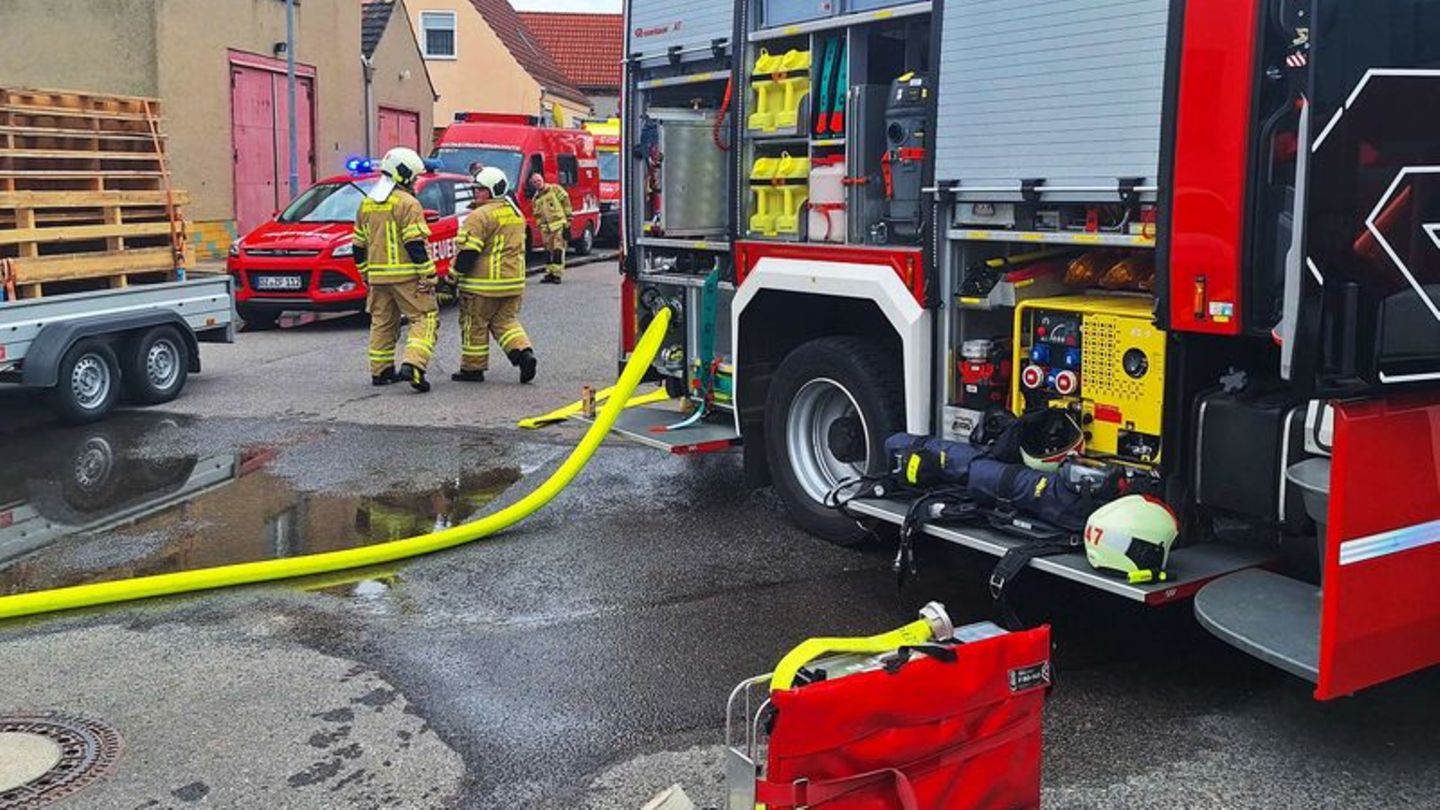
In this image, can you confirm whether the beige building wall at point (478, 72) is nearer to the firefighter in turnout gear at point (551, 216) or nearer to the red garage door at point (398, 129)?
the red garage door at point (398, 129)

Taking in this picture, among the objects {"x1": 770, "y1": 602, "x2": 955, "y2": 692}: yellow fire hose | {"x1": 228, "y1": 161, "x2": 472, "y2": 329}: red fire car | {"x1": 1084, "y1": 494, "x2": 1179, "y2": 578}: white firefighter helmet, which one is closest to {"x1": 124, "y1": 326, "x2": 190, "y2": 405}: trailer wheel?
{"x1": 228, "y1": 161, "x2": 472, "y2": 329}: red fire car

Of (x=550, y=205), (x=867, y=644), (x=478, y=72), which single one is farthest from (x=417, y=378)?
(x=478, y=72)

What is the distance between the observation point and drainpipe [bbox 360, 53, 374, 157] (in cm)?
2588

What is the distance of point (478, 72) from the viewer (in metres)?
39.4

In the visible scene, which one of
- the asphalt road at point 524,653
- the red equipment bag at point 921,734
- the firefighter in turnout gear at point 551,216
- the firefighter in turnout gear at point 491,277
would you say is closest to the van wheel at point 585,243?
the firefighter in turnout gear at point 551,216

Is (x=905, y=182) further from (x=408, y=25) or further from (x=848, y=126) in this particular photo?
(x=408, y=25)

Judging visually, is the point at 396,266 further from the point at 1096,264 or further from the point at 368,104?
the point at 368,104

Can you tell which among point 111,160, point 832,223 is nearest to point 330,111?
point 111,160

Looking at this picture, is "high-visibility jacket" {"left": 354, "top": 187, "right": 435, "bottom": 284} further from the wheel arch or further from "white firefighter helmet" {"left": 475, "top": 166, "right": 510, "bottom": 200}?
the wheel arch

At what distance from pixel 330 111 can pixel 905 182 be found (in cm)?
2024

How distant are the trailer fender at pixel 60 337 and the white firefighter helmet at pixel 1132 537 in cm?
717

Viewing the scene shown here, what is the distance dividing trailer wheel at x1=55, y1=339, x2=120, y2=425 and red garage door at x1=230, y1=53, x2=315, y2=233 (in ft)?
39.0

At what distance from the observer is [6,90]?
921 cm

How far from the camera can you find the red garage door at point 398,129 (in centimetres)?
2714
